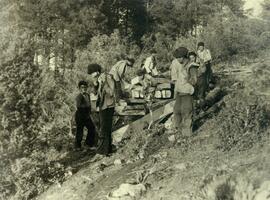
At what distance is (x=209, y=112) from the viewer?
32.9 ft

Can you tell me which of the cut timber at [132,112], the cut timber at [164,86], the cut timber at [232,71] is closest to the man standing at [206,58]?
the cut timber at [164,86]

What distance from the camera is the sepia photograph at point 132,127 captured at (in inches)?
278

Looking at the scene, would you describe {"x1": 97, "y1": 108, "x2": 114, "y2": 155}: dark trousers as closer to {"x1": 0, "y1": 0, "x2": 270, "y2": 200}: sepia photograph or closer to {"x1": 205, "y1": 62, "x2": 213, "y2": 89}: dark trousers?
{"x1": 0, "y1": 0, "x2": 270, "y2": 200}: sepia photograph

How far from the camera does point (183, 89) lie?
338 inches

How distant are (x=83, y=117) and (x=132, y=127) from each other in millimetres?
1016

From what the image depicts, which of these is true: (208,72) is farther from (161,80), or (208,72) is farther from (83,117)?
(83,117)

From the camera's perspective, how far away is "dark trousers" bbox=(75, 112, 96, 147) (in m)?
8.91

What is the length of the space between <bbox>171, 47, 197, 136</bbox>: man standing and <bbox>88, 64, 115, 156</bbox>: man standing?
A: 1.19 m

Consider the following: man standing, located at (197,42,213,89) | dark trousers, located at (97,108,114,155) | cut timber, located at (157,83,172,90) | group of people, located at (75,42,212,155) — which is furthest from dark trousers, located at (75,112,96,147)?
man standing, located at (197,42,213,89)

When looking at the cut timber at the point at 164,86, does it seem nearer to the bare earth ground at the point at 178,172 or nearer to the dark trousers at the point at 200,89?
the dark trousers at the point at 200,89

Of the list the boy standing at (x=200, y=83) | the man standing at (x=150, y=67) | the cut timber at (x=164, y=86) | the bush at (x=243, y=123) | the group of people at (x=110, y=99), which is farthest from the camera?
the man standing at (x=150, y=67)

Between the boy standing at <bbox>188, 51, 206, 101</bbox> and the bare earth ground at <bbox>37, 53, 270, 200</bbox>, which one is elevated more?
the boy standing at <bbox>188, 51, 206, 101</bbox>

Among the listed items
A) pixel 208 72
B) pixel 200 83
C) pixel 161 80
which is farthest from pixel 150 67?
pixel 208 72

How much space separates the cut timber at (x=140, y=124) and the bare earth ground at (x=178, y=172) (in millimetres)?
501
